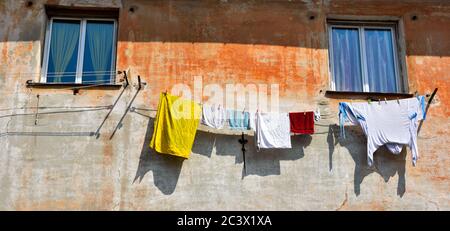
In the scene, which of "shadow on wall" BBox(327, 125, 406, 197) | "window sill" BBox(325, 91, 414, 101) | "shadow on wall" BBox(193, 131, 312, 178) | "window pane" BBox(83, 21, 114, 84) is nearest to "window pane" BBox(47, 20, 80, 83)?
"window pane" BBox(83, 21, 114, 84)

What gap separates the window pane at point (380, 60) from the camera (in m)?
10.6

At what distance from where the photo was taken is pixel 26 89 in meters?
9.92

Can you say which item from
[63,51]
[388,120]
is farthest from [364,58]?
[63,51]

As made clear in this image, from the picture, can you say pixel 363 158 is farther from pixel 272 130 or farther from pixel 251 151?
pixel 251 151

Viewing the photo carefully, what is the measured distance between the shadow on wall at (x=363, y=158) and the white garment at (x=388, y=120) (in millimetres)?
140

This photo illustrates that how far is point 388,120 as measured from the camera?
32.2ft

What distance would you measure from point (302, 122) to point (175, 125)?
1.89m

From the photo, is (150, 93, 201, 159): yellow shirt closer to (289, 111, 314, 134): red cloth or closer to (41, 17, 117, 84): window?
(41, 17, 117, 84): window

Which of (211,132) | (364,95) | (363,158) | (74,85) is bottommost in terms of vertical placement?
(363,158)
